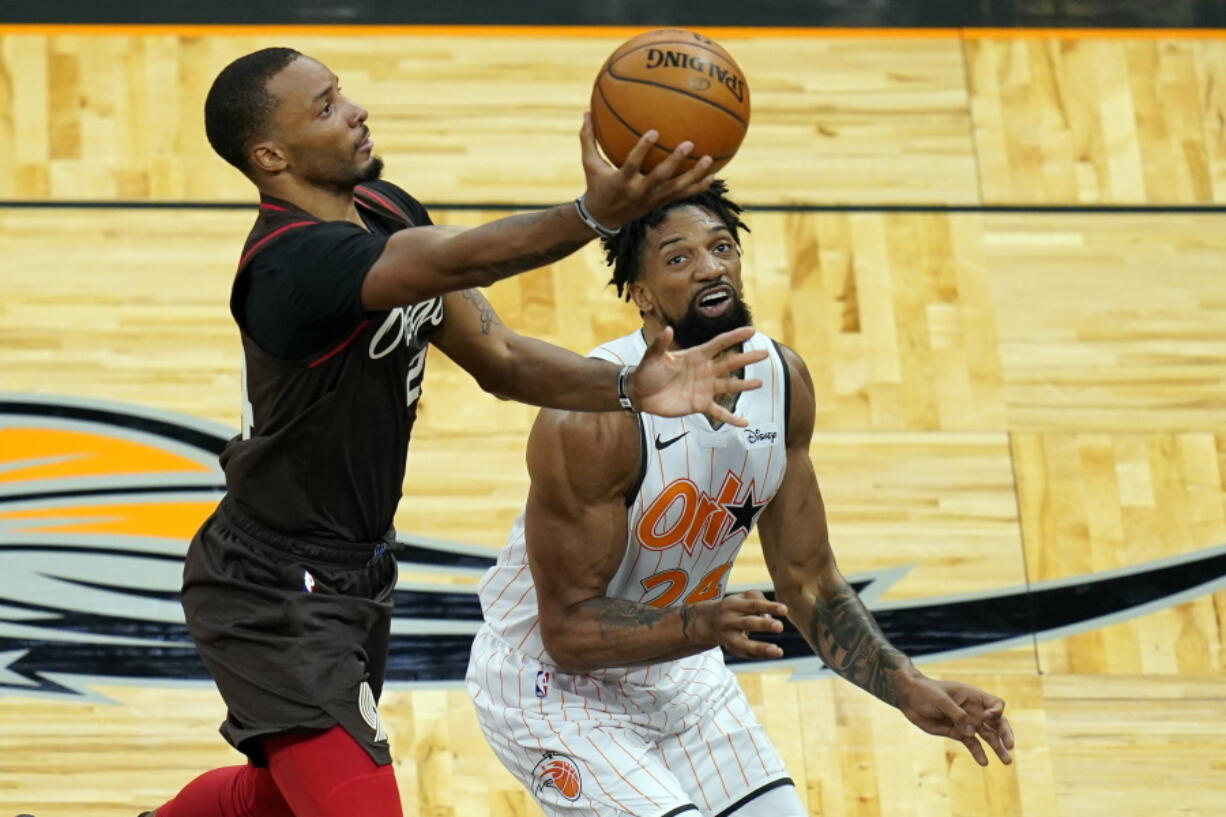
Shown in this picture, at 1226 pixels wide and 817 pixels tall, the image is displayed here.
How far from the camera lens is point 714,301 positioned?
431 cm

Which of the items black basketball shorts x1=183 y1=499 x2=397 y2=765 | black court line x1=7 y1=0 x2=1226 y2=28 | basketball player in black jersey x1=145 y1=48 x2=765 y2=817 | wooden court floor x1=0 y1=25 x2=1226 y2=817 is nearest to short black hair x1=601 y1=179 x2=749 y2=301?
basketball player in black jersey x1=145 y1=48 x2=765 y2=817

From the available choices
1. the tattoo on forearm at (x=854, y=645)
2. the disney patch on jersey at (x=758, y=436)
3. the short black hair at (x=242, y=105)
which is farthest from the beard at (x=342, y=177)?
the tattoo on forearm at (x=854, y=645)

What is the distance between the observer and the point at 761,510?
4.42 meters

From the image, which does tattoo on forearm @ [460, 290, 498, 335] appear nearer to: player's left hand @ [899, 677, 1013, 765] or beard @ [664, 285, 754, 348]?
beard @ [664, 285, 754, 348]

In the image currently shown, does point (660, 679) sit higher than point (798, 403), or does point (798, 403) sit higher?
point (798, 403)

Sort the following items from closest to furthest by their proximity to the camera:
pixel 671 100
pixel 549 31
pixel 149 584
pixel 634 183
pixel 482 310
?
pixel 634 183
pixel 671 100
pixel 482 310
pixel 149 584
pixel 549 31

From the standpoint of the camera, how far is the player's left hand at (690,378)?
356 cm

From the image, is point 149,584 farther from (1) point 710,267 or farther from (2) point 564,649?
(1) point 710,267

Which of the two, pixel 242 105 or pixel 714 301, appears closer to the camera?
pixel 242 105

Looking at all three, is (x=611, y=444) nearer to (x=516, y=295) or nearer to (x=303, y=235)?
(x=303, y=235)

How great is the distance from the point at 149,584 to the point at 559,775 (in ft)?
6.80

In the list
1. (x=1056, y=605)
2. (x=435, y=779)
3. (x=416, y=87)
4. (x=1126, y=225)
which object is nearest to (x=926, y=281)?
(x=1126, y=225)

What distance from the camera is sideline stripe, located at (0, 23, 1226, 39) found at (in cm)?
717

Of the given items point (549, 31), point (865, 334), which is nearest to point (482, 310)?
point (865, 334)
